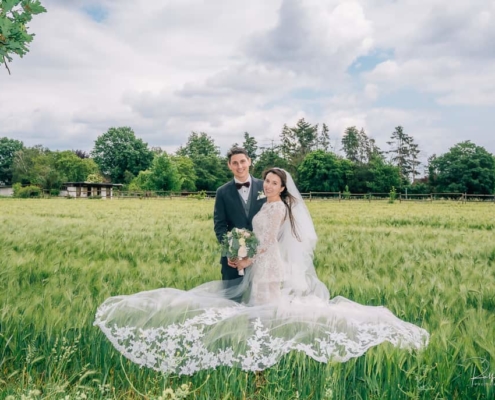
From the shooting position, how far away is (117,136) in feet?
256

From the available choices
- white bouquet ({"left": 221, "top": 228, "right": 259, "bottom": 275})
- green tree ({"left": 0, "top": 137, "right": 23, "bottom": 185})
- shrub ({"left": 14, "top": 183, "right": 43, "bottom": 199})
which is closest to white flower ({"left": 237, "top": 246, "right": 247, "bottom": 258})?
white bouquet ({"left": 221, "top": 228, "right": 259, "bottom": 275})

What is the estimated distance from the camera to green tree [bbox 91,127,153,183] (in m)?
76.7

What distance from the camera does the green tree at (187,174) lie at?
62.6 metres

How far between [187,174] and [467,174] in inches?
1588

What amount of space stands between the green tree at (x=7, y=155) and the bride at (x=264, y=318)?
3304 inches

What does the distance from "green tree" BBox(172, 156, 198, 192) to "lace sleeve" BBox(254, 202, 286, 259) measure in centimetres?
5731

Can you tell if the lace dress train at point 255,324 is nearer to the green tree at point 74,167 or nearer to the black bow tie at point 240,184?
the black bow tie at point 240,184

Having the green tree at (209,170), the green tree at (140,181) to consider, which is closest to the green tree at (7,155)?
the green tree at (140,181)

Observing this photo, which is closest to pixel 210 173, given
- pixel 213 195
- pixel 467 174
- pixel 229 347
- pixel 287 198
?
pixel 213 195

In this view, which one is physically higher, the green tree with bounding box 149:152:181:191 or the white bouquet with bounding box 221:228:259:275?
the green tree with bounding box 149:152:181:191

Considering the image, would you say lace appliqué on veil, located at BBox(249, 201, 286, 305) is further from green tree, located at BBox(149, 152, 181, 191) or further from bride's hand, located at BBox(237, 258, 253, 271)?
green tree, located at BBox(149, 152, 181, 191)

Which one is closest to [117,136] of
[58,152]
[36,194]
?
[58,152]

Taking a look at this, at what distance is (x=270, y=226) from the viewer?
4414 mm

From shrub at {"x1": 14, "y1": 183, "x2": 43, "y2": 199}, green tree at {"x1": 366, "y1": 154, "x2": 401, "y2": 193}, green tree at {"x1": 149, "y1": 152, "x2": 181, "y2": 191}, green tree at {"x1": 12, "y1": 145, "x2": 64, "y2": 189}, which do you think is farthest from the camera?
green tree at {"x1": 366, "y1": 154, "x2": 401, "y2": 193}
